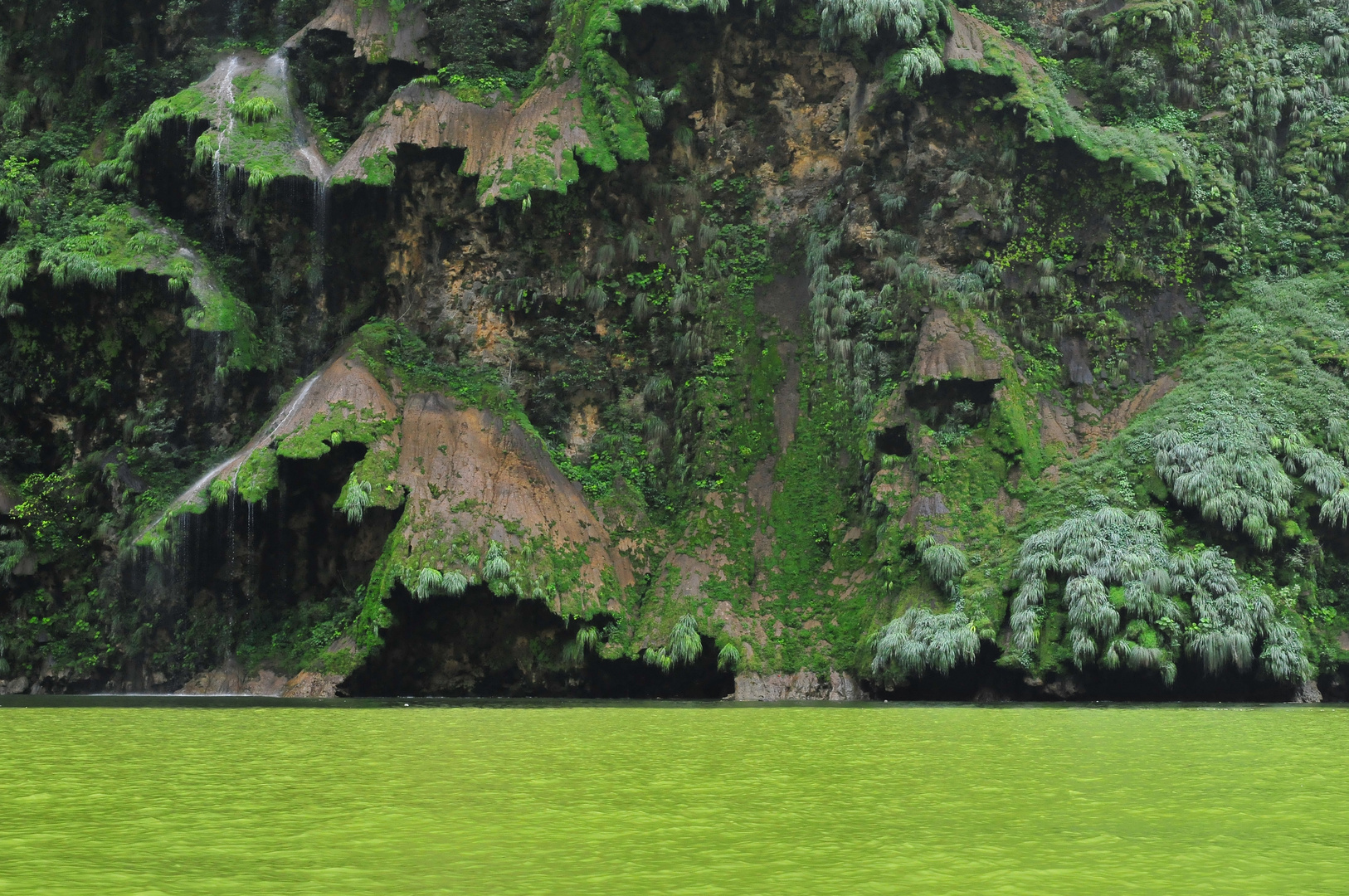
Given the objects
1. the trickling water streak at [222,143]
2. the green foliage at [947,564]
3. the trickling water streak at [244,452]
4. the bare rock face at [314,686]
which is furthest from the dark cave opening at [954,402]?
the trickling water streak at [222,143]

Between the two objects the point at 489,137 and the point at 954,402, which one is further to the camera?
the point at 489,137

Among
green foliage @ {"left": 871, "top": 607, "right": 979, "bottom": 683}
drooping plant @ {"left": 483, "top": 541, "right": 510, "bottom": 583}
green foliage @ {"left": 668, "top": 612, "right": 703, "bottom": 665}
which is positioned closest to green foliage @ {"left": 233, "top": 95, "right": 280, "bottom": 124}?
drooping plant @ {"left": 483, "top": 541, "right": 510, "bottom": 583}

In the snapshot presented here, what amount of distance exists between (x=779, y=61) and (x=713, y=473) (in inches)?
471

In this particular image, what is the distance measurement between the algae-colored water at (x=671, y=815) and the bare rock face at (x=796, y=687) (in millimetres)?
13418

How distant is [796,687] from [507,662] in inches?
250

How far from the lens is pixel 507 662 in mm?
24000

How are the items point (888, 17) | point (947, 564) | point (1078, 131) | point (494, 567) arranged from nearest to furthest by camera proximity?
point (947, 564) → point (494, 567) → point (888, 17) → point (1078, 131)

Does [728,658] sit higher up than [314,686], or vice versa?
[728,658]

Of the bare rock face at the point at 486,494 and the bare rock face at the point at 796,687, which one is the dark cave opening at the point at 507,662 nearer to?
the bare rock face at the point at 796,687

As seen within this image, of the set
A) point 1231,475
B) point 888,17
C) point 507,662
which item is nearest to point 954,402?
point 1231,475

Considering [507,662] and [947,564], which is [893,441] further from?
[507,662]

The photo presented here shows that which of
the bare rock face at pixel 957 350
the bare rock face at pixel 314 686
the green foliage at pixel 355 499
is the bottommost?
the bare rock face at pixel 314 686

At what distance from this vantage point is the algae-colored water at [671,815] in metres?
3.49

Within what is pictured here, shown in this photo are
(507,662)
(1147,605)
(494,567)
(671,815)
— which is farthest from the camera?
(507,662)
